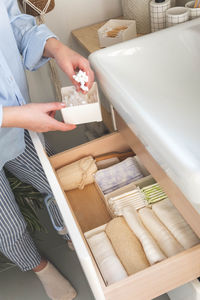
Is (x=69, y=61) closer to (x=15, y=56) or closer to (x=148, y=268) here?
(x=15, y=56)

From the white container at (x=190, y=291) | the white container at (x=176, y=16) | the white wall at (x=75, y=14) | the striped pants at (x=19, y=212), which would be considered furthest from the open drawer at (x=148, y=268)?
the white wall at (x=75, y=14)

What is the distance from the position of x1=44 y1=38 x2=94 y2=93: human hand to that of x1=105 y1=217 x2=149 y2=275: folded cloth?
15.7 inches

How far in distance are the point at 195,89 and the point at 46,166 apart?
42 cm

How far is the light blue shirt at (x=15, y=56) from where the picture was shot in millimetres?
971

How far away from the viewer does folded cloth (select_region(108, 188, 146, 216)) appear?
3.30ft

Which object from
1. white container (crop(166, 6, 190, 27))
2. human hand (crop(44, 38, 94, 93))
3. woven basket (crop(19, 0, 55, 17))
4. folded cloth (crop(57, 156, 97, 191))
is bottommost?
folded cloth (crop(57, 156, 97, 191))

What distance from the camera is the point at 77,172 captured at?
3.62ft

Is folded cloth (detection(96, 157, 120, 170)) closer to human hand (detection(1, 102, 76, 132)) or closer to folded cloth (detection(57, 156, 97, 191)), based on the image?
folded cloth (detection(57, 156, 97, 191))

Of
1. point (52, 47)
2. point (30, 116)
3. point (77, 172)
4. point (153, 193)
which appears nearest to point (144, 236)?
point (153, 193)

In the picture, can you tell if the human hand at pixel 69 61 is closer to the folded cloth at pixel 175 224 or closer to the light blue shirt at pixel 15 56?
the light blue shirt at pixel 15 56

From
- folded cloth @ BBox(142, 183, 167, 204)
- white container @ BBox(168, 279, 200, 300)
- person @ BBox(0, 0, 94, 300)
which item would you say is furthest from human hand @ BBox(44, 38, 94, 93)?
white container @ BBox(168, 279, 200, 300)

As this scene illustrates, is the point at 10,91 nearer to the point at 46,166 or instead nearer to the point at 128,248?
the point at 46,166

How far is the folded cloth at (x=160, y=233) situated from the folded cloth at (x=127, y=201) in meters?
0.02

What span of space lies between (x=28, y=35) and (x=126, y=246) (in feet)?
2.32
